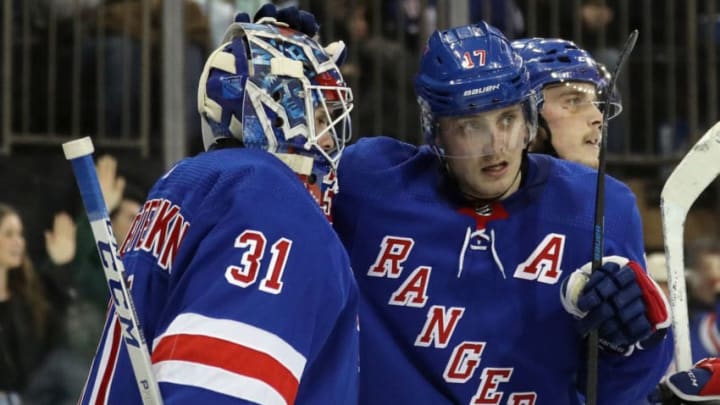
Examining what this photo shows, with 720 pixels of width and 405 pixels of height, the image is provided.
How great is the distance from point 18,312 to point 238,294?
2.59m

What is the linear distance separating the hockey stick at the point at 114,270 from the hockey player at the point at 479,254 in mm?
748

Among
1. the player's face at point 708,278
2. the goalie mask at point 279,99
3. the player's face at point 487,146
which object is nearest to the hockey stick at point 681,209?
the player's face at point 487,146

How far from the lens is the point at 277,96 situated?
2480 millimetres

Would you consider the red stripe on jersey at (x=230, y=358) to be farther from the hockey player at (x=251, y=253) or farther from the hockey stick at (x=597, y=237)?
the hockey stick at (x=597, y=237)

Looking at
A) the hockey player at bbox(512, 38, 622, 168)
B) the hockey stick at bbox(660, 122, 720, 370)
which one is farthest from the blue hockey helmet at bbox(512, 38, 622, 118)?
the hockey stick at bbox(660, 122, 720, 370)

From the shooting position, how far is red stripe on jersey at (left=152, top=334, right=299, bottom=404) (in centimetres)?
225

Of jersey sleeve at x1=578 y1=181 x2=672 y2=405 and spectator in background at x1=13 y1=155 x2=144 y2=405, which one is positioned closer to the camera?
jersey sleeve at x1=578 y1=181 x2=672 y2=405

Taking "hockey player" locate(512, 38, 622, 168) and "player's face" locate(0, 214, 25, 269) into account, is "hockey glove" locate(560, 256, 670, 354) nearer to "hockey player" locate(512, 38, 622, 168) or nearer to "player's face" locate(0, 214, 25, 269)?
"hockey player" locate(512, 38, 622, 168)

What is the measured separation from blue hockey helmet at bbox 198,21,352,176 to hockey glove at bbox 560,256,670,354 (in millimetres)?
501

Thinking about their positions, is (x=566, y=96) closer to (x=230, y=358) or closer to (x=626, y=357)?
(x=626, y=357)

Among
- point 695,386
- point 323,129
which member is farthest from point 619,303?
point 323,129

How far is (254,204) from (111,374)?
37 centimetres

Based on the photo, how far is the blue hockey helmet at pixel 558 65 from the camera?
3291 mm

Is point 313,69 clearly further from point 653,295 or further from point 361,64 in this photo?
point 361,64
